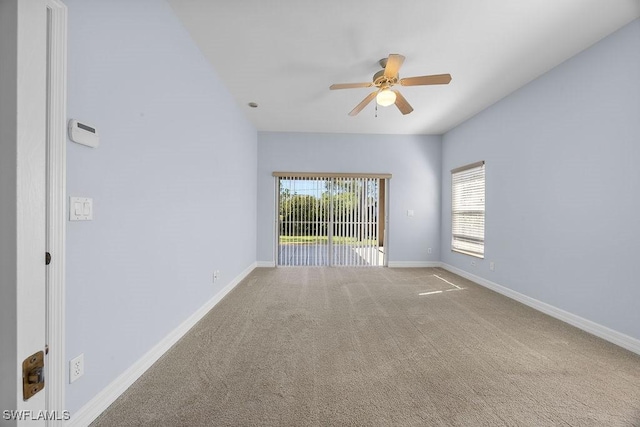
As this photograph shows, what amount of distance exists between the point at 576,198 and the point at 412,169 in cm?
296

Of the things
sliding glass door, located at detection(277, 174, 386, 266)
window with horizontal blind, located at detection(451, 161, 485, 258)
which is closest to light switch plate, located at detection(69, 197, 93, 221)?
sliding glass door, located at detection(277, 174, 386, 266)

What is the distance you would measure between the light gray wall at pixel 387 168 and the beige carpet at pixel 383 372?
238 centimetres

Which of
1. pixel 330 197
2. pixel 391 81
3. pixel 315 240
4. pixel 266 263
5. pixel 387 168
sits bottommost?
pixel 266 263

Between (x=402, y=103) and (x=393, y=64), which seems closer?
(x=393, y=64)

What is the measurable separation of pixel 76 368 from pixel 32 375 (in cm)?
95

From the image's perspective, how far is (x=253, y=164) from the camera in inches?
200

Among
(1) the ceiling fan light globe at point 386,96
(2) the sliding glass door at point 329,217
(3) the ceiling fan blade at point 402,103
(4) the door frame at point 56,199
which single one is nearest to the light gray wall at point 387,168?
(2) the sliding glass door at point 329,217

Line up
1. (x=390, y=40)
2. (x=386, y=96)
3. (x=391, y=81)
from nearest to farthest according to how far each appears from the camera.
Result: (x=390, y=40), (x=391, y=81), (x=386, y=96)

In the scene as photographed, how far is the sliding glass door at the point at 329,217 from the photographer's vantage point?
5.57 metres

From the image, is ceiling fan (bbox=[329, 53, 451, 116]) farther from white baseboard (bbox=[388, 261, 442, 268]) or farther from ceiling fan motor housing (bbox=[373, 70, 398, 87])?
white baseboard (bbox=[388, 261, 442, 268])

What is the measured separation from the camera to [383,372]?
1.91 meters

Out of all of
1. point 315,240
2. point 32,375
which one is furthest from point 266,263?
point 32,375

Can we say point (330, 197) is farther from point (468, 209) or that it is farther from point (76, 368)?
point (76, 368)

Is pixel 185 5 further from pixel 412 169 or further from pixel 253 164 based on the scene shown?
pixel 412 169
